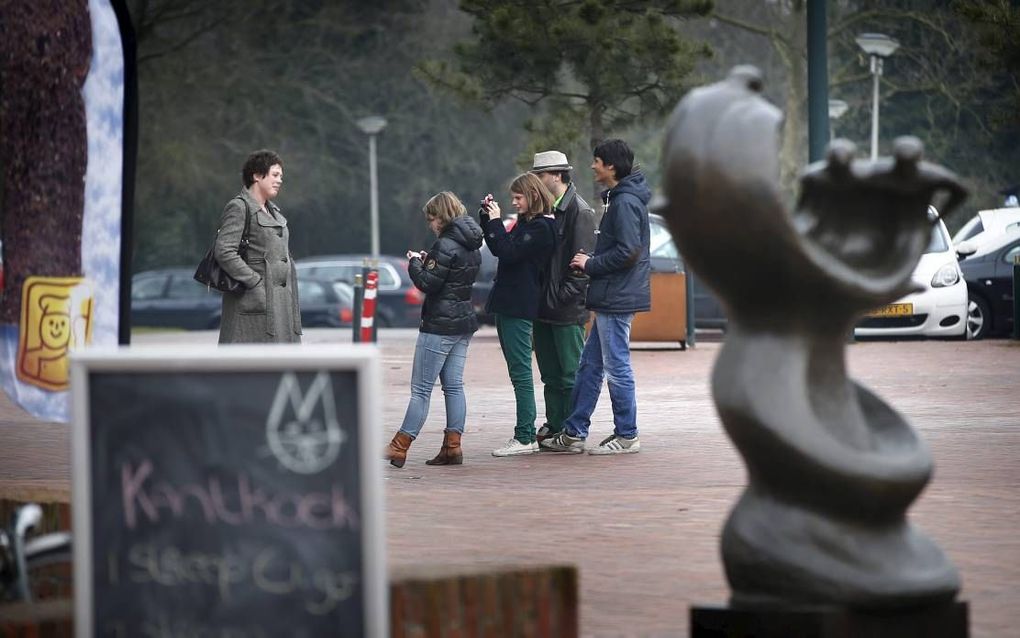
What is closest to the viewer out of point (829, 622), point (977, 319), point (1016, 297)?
point (829, 622)

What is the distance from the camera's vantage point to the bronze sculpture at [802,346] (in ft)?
15.3

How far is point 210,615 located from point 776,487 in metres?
1.63

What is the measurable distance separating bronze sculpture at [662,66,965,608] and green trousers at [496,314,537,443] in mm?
5646

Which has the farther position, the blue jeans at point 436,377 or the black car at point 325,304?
the black car at point 325,304

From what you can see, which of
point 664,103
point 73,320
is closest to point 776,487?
point 73,320

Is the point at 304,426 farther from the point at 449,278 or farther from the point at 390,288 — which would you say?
the point at 390,288

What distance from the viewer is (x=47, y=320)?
10.2m

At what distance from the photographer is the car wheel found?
2244cm

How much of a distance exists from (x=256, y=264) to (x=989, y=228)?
51.6ft

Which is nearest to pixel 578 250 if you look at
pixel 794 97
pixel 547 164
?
pixel 547 164

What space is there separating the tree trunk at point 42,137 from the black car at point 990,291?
47.8 feet

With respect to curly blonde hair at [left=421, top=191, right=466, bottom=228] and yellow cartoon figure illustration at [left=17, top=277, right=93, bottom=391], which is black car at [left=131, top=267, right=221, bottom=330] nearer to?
yellow cartoon figure illustration at [left=17, top=277, right=93, bottom=391]

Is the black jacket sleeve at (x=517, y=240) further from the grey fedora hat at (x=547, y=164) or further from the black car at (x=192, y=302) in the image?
the black car at (x=192, y=302)

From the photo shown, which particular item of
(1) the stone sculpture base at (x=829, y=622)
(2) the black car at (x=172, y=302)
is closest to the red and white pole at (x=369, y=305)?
(1) the stone sculpture base at (x=829, y=622)
